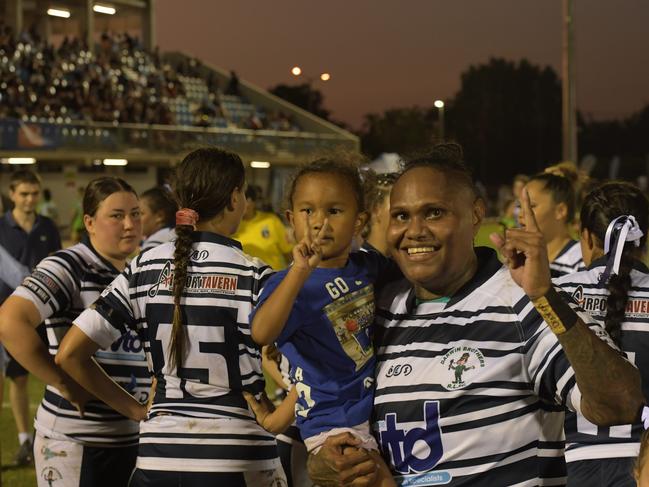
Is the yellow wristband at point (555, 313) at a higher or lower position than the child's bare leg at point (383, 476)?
higher

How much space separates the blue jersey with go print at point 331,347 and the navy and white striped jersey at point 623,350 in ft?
3.30

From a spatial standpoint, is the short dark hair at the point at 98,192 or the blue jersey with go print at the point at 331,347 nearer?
the blue jersey with go print at the point at 331,347

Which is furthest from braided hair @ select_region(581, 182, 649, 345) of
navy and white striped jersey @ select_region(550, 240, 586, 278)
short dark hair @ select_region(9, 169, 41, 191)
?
short dark hair @ select_region(9, 169, 41, 191)

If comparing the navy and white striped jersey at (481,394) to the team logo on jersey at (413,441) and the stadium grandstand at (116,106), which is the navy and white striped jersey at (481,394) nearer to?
the team logo on jersey at (413,441)

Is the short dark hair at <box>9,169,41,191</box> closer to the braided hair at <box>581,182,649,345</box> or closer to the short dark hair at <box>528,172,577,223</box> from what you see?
the short dark hair at <box>528,172,577,223</box>

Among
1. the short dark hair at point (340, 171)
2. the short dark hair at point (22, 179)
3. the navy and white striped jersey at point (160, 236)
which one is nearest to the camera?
the short dark hair at point (340, 171)

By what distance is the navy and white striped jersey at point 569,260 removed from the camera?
17.5 feet

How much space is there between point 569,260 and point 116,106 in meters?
30.6

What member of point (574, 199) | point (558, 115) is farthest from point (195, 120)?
point (558, 115)

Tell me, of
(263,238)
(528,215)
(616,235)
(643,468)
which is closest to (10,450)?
(263,238)

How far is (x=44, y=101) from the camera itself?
3138cm

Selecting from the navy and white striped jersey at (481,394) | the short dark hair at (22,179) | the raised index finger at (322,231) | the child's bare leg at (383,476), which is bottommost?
the child's bare leg at (383,476)

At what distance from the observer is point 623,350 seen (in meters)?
3.18

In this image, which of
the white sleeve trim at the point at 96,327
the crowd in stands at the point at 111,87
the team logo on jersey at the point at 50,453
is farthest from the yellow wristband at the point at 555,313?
the crowd in stands at the point at 111,87
